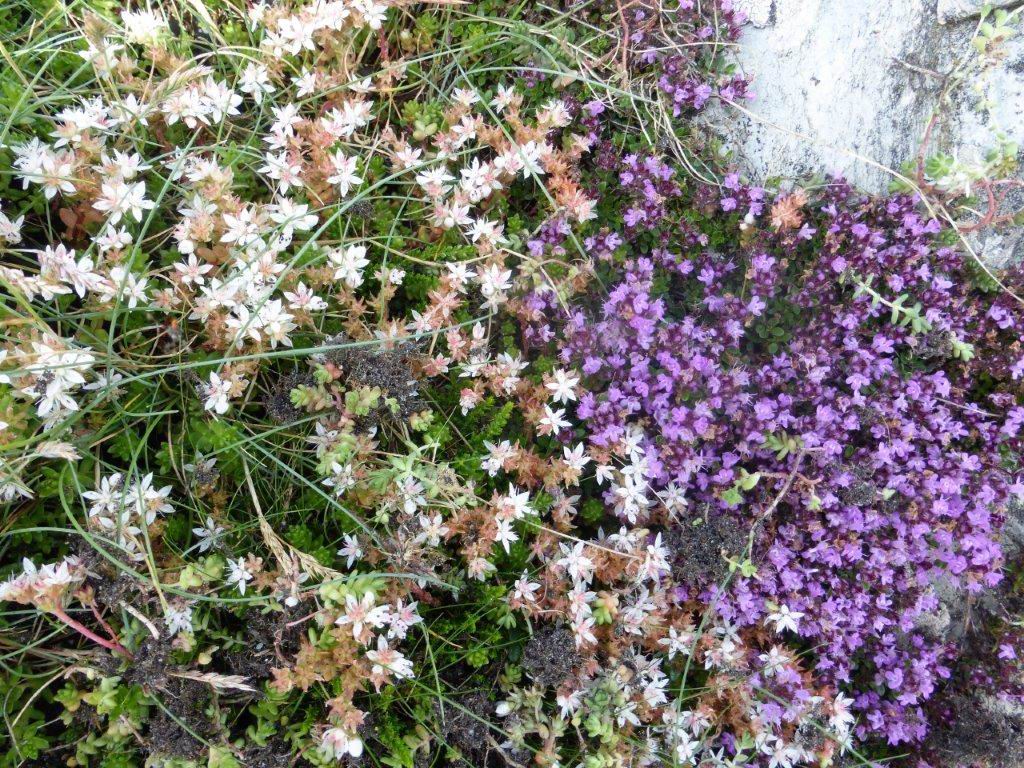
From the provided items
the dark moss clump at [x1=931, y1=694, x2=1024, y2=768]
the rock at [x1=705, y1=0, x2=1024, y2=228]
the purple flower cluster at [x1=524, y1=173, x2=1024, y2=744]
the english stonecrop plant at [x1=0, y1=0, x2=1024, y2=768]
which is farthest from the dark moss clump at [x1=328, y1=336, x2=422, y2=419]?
the dark moss clump at [x1=931, y1=694, x2=1024, y2=768]

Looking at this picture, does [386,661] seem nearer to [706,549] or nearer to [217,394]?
[217,394]

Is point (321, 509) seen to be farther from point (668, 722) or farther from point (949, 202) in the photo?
point (949, 202)

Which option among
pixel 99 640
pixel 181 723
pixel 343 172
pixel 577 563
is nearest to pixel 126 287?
pixel 343 172

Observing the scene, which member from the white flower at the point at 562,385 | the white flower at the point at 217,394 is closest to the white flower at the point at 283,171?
the white flower at the point at 217,394

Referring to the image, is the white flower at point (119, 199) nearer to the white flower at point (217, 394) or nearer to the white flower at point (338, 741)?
the white flower at point (217, 394)

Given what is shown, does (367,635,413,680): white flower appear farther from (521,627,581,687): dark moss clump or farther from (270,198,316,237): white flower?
(270,198,316,237): white flower

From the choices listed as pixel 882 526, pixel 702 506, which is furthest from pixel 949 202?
pixel 702 506
